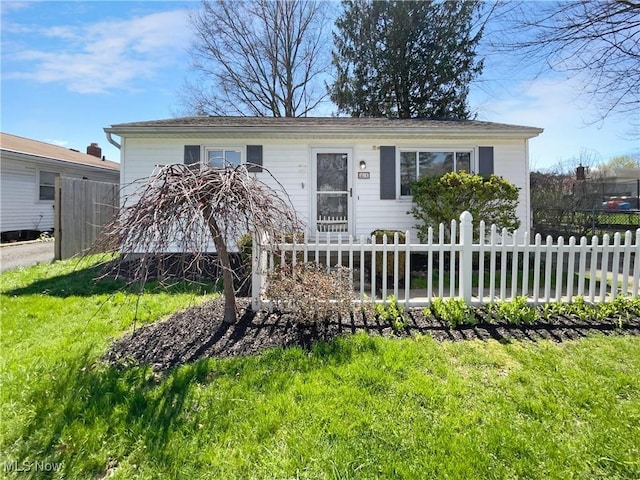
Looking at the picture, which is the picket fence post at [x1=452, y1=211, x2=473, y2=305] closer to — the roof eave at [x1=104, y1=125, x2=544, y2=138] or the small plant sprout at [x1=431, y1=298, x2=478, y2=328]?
the small plant sprout at [x1=431, y1=298, x2=478, y2=328]

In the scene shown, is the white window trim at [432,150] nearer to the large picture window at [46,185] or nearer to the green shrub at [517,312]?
the green shrub at [517,312]

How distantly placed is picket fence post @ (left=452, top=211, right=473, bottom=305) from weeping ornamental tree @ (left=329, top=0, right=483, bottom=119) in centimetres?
1687

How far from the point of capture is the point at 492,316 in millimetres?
4168

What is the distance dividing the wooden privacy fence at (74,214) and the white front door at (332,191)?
197 inches

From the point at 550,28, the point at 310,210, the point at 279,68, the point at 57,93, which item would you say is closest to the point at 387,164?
the point at 310,210

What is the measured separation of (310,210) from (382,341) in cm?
550

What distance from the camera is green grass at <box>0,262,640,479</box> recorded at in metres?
1.96

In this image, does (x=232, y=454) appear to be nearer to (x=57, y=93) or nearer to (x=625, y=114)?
(x=625, y=114)

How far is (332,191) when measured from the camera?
8641 millimetres

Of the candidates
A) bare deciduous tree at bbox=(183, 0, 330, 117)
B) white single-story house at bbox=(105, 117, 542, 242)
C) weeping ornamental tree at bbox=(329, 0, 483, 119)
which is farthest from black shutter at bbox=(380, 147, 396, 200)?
bare deciduous tree at bbox=(183, 0, 330, 117)

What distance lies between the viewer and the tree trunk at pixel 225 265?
348 centimetres

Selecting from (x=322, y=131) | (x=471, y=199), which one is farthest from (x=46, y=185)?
(x=471, y=199)

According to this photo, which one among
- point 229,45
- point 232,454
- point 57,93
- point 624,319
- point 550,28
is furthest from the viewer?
point 229,45
